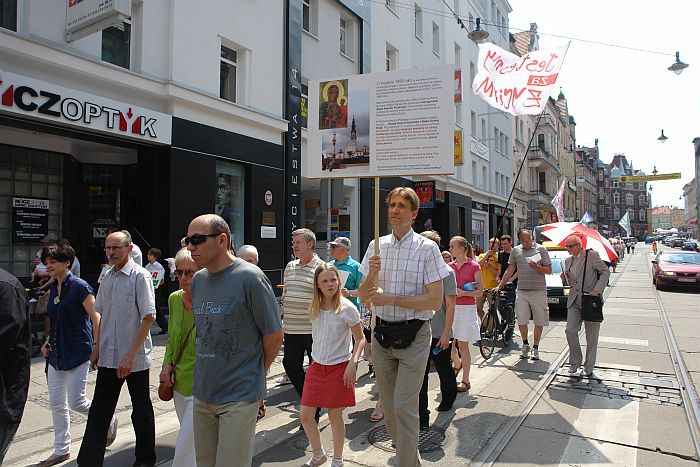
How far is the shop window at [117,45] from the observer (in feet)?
31.9

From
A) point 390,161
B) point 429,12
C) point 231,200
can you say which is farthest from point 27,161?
point 429,12

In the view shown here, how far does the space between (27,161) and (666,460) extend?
11160mm

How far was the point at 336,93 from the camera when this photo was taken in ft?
14.6

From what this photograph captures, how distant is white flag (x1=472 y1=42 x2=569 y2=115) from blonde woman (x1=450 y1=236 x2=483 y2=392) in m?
3.10

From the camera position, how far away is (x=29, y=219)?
9.48 meters

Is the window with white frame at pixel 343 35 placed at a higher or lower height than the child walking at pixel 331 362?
higher

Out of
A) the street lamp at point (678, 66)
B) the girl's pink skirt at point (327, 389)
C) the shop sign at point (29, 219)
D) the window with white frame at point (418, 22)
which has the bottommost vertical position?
the girl's pink skirt at point (327, 389)

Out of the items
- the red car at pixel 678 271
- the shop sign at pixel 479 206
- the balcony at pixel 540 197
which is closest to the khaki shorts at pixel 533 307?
the red car at pixel 678 271

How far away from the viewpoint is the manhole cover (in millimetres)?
4176

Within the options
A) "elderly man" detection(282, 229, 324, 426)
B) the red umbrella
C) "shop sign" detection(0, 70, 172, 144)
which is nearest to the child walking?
"elderly man" detection(282, 229, 324, 426)

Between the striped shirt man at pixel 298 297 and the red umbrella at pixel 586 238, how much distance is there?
4012 millimetres

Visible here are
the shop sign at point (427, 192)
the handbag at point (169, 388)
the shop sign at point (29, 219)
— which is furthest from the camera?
the shop sign at point (427, 192)

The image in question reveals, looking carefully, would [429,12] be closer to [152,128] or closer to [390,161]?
[152,128]

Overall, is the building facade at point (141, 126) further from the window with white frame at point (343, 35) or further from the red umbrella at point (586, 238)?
the red umbrella at point (586, 238)
